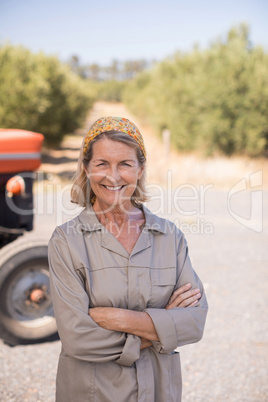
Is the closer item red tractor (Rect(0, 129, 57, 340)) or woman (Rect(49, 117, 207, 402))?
woman (Rect(49, 117, 207, 402))

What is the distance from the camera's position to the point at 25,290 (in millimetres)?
2967

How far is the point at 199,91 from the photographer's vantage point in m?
13.8

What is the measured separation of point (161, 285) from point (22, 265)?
176 centimetres

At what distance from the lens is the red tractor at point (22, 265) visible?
2.89m

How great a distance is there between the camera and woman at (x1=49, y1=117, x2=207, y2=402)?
133cm

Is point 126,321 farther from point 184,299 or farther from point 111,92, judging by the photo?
point 111,92

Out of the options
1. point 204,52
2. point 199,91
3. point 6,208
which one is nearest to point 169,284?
point 6,208

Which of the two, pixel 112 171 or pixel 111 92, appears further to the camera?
pixel 111 92

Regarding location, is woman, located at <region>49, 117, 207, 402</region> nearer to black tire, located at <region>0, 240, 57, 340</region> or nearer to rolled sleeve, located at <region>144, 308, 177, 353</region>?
rolled sleeve, located at <region>144, 308, 177, 353</region>

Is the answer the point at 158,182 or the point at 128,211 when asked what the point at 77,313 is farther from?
the point at 158,182

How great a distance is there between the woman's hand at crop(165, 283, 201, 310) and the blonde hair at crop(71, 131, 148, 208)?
419 millimetres

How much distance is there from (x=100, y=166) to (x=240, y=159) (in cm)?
1195

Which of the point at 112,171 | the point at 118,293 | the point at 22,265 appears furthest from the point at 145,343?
the point at 22,265

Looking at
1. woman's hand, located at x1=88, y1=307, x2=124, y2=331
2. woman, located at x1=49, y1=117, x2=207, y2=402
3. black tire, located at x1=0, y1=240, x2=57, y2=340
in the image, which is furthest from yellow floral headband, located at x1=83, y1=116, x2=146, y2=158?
black tire, located at x1=0, y1=240, x2=57, y2=340
